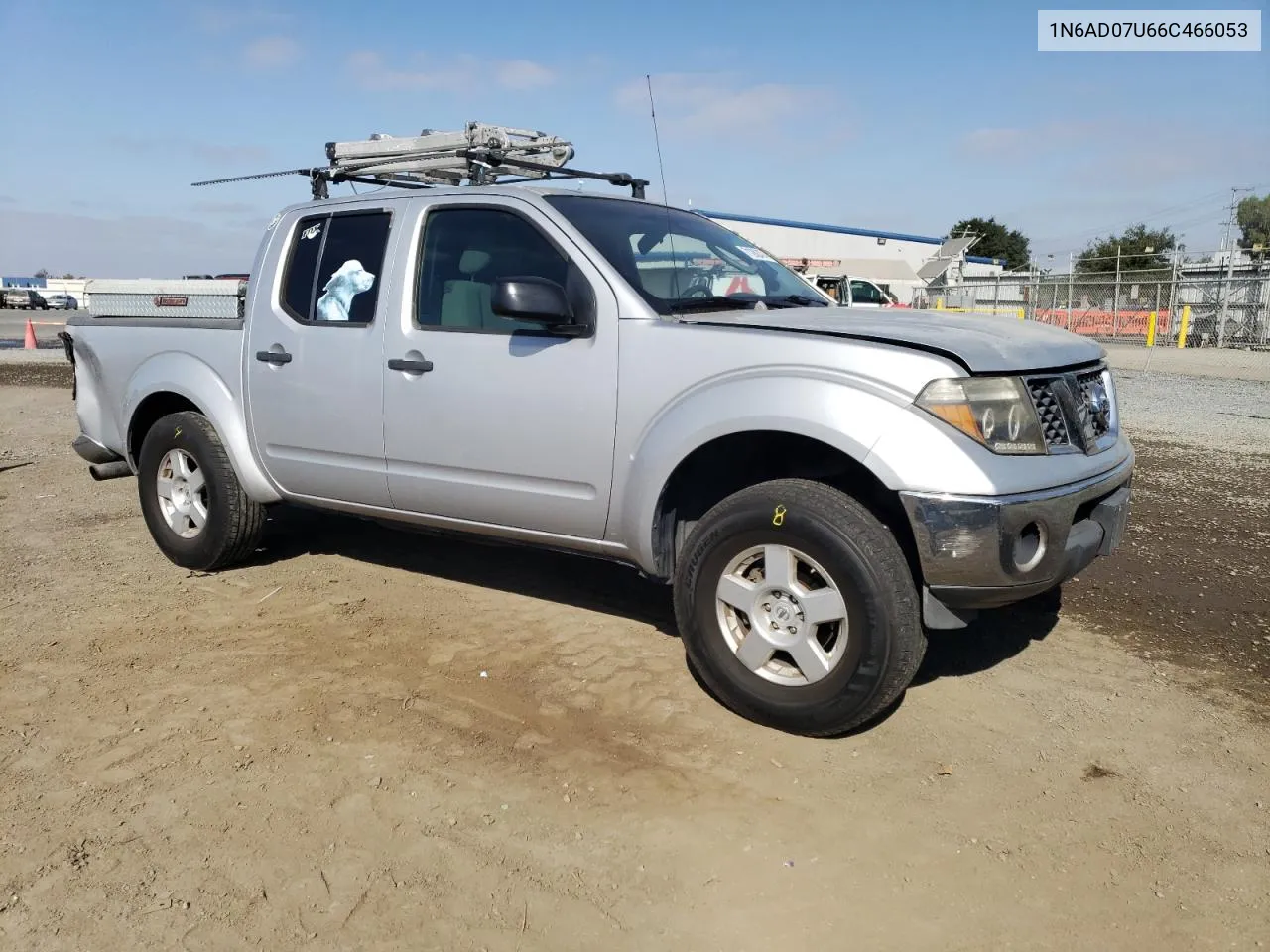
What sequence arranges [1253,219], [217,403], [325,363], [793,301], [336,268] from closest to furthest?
[793,301] < [325,363] < [336,268] < [217,403] < [1253,219]

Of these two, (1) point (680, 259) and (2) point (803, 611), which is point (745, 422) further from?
(1) point (680, 259)

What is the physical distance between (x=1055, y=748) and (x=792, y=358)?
5.18ft

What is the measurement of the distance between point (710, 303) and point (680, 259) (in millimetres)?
279

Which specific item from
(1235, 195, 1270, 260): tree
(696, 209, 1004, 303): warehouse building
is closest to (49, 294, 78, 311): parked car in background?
(696, 209, 1004, 303): warehouse building

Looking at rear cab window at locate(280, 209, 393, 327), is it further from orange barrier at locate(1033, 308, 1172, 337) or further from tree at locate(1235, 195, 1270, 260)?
tree at locate(1235, 195, 1270, 260)

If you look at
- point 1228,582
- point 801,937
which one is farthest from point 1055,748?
point 1228,582

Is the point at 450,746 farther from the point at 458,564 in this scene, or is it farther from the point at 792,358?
the point at 458,564

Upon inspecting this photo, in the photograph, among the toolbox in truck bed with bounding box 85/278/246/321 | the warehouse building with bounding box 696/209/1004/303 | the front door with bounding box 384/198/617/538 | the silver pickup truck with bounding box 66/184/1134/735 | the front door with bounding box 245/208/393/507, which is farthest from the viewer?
the warehouse building with bounding box 696/209/1004/303

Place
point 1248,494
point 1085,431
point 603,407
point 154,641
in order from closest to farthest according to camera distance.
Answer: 1. point 1085,431
2. point 603,407
3. point 154,641
4. point 1248,494

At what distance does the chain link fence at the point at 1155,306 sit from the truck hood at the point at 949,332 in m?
19.4

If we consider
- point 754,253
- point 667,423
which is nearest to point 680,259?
point 754,253

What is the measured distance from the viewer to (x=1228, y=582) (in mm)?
5066

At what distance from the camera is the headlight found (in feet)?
10.3

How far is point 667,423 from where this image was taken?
3619mm
